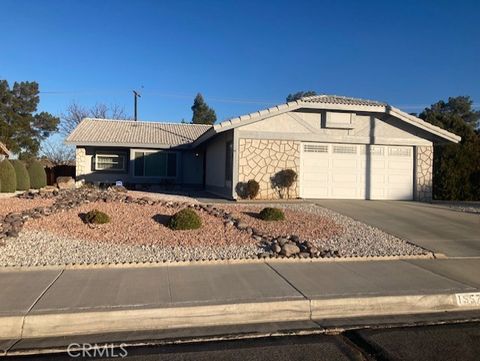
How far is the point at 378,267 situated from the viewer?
320 inches

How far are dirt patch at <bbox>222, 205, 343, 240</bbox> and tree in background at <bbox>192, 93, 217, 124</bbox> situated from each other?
146 ft

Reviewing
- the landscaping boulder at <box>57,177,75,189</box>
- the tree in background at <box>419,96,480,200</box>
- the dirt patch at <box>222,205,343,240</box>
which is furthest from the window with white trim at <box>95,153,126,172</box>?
the tree in background at <box>419,96,480,200</box>

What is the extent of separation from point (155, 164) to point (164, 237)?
1738cm

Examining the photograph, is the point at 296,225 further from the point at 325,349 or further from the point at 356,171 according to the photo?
the point at 356,171

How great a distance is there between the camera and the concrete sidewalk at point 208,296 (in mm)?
5289

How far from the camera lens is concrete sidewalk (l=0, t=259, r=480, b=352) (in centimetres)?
529

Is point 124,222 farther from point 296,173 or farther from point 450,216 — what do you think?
point 450,216

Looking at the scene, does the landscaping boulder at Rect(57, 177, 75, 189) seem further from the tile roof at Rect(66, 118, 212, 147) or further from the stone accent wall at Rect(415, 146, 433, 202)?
the stone accent wall at Rect(415, 146, 433, 202)

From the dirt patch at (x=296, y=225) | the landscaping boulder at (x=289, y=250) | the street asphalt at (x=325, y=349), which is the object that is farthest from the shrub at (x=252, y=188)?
the street asphalt at (x=325, y=349)

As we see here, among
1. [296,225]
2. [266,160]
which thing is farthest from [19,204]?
[266,160]

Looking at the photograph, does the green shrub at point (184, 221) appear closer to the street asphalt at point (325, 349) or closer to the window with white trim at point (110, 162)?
the street asphalt at point (325, 349)

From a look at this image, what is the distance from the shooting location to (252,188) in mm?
16500
